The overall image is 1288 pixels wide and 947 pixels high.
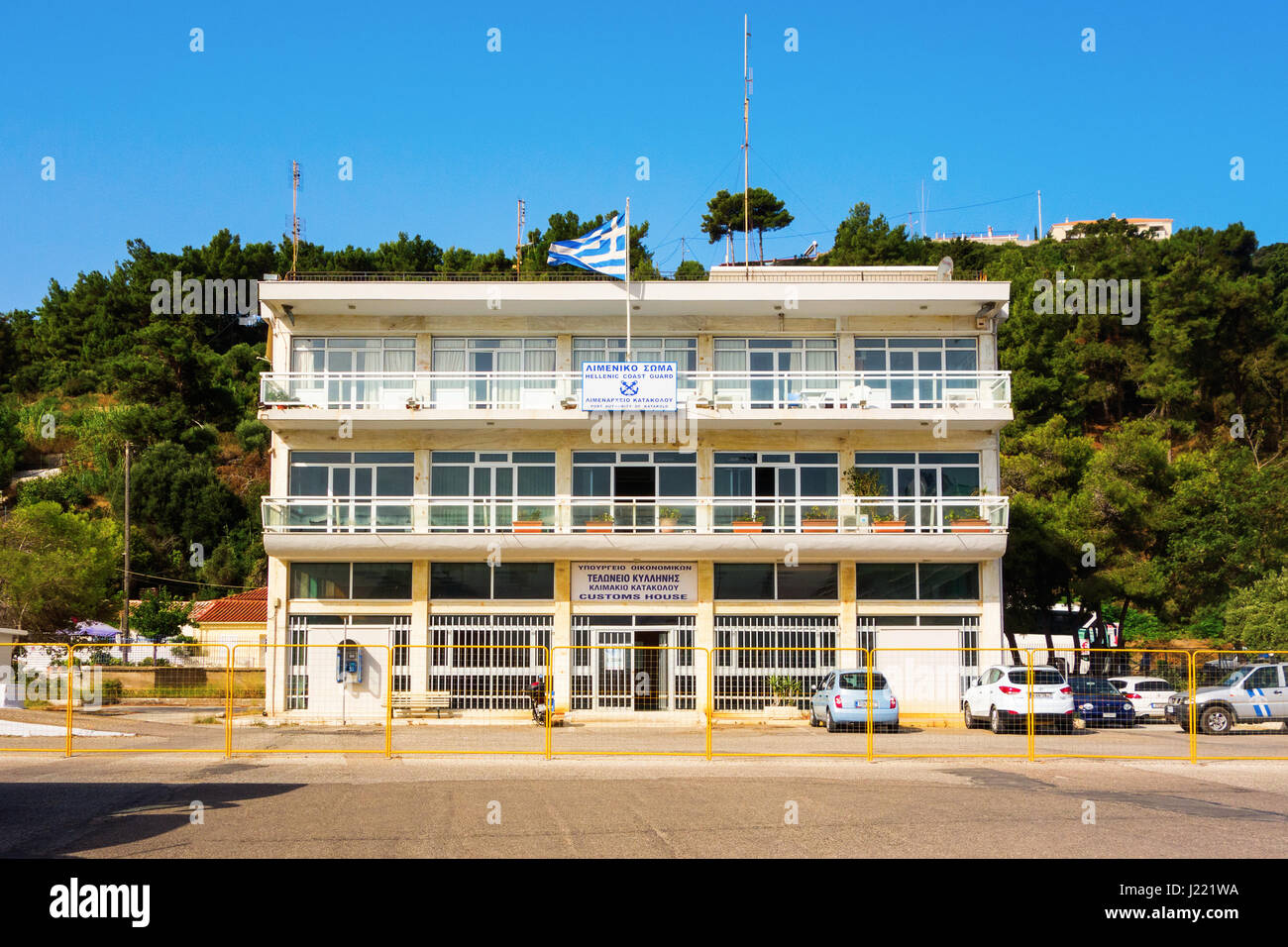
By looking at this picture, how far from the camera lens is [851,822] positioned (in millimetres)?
13312

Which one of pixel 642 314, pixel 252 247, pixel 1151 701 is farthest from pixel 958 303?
pixel 252 247

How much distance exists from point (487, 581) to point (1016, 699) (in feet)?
50.4

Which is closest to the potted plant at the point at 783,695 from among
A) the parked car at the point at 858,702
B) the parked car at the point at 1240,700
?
the parked car at the point at 858,702

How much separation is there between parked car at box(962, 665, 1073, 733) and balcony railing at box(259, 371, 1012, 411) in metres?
9.61

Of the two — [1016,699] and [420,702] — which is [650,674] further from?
[1016,699]

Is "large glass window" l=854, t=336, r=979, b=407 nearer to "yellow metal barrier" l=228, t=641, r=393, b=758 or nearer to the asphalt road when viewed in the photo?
the asphalt road

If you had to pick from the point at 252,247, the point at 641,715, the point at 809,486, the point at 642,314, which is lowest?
the point at 641,715

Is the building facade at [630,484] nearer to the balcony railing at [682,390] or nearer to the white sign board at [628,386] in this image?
the balcony railing at [682,390]

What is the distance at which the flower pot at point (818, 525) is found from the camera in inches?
1268

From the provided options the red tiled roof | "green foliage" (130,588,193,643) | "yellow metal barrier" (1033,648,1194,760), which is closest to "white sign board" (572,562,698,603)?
"yellow metal barrier" (1033,648,1194,760)

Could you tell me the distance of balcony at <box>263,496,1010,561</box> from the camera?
105ft

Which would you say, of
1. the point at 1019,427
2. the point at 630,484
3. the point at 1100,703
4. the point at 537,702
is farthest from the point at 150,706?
the point at 1019,427
